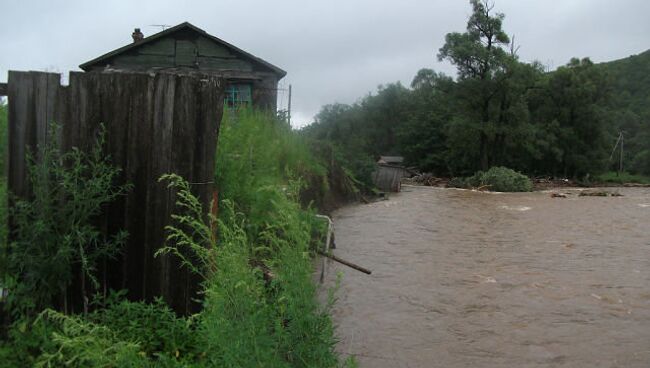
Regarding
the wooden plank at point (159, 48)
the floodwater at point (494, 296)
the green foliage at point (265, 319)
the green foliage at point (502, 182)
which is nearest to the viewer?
the green foliage at point (265, 319)

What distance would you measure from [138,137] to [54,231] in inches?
33.6

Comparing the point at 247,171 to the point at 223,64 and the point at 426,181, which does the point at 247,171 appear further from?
the point at 426,181

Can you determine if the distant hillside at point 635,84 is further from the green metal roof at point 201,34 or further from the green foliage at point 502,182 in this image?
the green metal roof at point 201,34

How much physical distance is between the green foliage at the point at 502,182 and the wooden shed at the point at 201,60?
65.5 ft

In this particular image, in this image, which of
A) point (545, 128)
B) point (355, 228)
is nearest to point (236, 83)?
point (355, 228)

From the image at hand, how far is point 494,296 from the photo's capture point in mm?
7543

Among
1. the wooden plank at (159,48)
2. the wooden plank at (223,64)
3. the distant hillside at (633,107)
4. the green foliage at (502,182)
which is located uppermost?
the distant hillside at (633,107)

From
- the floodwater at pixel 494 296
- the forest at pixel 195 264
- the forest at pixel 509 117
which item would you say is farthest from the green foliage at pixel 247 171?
the forest at pixel 509 117

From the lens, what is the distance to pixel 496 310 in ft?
22.6

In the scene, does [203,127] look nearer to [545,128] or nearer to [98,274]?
[98,274]

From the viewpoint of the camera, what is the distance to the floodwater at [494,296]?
5504 millimetres

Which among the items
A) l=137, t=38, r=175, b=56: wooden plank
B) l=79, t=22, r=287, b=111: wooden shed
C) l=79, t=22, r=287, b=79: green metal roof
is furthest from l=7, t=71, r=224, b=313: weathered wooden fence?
l=137, t=38, r=175, b=56: wooden plank

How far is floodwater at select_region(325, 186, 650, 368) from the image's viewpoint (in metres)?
5.50

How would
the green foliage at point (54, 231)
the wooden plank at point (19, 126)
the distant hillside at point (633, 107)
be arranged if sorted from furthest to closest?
1. the distant hillside at point (633, 107)
2. the wooden plank at point (19, 126)
3. the green foliage at point (54, 231)
